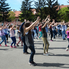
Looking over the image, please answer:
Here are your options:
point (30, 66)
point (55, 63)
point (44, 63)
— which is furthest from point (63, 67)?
point (30, 66)

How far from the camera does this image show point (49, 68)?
4484mm

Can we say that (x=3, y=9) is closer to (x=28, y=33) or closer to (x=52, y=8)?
(x=52, y=8)

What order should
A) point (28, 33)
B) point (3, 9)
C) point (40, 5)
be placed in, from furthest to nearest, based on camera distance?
point (3, 9)
point (40, 5)
point (28, 33)

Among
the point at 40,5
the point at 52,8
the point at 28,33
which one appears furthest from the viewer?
the point at 40,5

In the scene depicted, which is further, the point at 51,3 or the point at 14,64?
the point at 51,3

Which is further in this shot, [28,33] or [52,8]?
[52,8]

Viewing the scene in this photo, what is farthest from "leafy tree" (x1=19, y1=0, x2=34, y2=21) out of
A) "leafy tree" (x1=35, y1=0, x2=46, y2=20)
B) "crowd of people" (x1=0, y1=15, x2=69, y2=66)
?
"crowd of people" (x1=0, y1=15, x2=69, y2=66)

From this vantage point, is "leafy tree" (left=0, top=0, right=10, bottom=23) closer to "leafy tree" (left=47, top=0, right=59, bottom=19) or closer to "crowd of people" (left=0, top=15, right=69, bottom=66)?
"leafy tree" (left=47, top=0, right=59, bottom=19)

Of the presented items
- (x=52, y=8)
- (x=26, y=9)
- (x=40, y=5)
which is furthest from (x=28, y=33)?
(x=26, y=9)

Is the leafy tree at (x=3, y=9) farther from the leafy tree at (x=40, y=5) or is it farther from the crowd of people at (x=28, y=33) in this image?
the crowd of people at (x=28, y=33)

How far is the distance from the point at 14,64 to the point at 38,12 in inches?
1598

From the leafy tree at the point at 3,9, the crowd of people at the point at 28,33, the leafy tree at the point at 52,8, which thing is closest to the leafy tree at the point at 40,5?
the leafy tree at the point at 52,8

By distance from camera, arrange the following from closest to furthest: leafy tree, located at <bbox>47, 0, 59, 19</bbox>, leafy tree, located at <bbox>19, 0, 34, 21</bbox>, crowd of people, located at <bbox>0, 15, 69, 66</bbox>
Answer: crowd of people, located at <bbox>0, 15, 69, 66</bbox> < leafy tree, located at <bbox>47, 0, 59, 19</bbox> < leafy tree, located at <bbox>19, 0, 34, 21</bbox>

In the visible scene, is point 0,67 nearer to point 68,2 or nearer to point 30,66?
point 30,66
